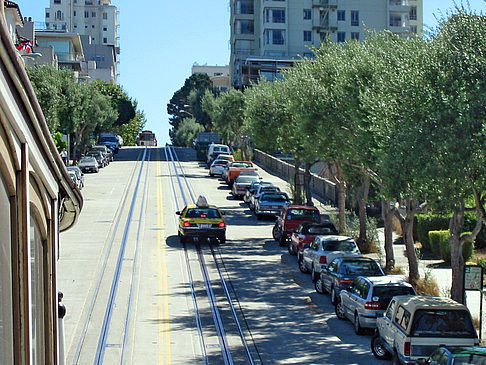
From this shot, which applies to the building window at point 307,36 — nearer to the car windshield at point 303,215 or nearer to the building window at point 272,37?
the building window at point 272,37

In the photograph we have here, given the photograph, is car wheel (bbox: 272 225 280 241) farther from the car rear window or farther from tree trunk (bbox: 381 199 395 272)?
tree trunk (bbox: 381 199 395 272)

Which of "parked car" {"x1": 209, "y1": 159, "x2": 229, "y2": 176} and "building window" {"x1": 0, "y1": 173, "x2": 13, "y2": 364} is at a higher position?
"building window" {"x1": 0, "y1": 173, "x2": 13, "y2": 364}

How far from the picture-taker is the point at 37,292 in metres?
5.05

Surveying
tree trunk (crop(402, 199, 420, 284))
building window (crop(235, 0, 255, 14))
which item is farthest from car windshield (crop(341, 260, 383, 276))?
building window (crop(235, 0, 255, 14))

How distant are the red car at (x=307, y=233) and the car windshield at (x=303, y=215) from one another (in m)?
2.49

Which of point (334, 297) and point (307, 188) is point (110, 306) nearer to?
point (334, 297)

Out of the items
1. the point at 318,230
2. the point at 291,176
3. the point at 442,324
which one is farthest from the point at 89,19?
the point at 442,324

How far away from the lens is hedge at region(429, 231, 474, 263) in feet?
83.7

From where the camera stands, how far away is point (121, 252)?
90.2ft

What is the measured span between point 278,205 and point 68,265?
14709mm

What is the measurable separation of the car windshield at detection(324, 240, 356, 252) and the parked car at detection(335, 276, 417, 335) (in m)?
5.54

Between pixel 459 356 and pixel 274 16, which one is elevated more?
pixel 274 16

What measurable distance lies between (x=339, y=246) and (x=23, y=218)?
19698 millimetres

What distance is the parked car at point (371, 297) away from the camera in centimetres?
1644
